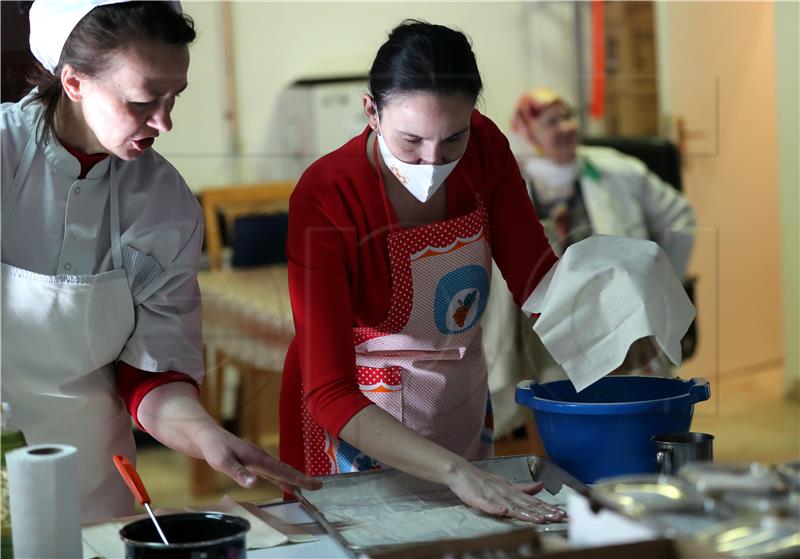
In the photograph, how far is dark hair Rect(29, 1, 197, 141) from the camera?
4.02 feet

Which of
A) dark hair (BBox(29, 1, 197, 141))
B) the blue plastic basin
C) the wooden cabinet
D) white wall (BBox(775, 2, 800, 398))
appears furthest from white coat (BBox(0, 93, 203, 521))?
white wall (BBox(775, 2, 800, 398))

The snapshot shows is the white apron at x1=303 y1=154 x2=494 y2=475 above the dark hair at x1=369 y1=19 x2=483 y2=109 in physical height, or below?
below

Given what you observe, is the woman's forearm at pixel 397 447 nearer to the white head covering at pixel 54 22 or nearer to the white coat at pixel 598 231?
the white coat at pixel 598 231

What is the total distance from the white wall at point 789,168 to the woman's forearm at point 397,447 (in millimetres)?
1786

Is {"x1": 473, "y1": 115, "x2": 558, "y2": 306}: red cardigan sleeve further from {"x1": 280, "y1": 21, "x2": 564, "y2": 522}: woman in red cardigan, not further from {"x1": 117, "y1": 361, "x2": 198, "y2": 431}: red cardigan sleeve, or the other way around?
{"x1": 117, "y1": 361, "x2": 198, "y2": 431}: red cardigan sleeve

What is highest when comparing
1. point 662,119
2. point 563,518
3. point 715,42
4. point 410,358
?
point 715,42

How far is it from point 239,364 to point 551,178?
63 centimetres

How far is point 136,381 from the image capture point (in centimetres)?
135

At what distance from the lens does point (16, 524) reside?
974 mm

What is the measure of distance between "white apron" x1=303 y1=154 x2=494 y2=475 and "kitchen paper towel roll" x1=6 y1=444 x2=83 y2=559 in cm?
50

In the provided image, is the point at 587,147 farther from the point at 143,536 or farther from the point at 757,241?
the point at 143,536

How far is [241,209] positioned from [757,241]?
5.93 feet

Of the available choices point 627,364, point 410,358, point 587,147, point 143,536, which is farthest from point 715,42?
point 143,536

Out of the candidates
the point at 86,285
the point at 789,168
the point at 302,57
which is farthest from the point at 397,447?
the point at 789,168
